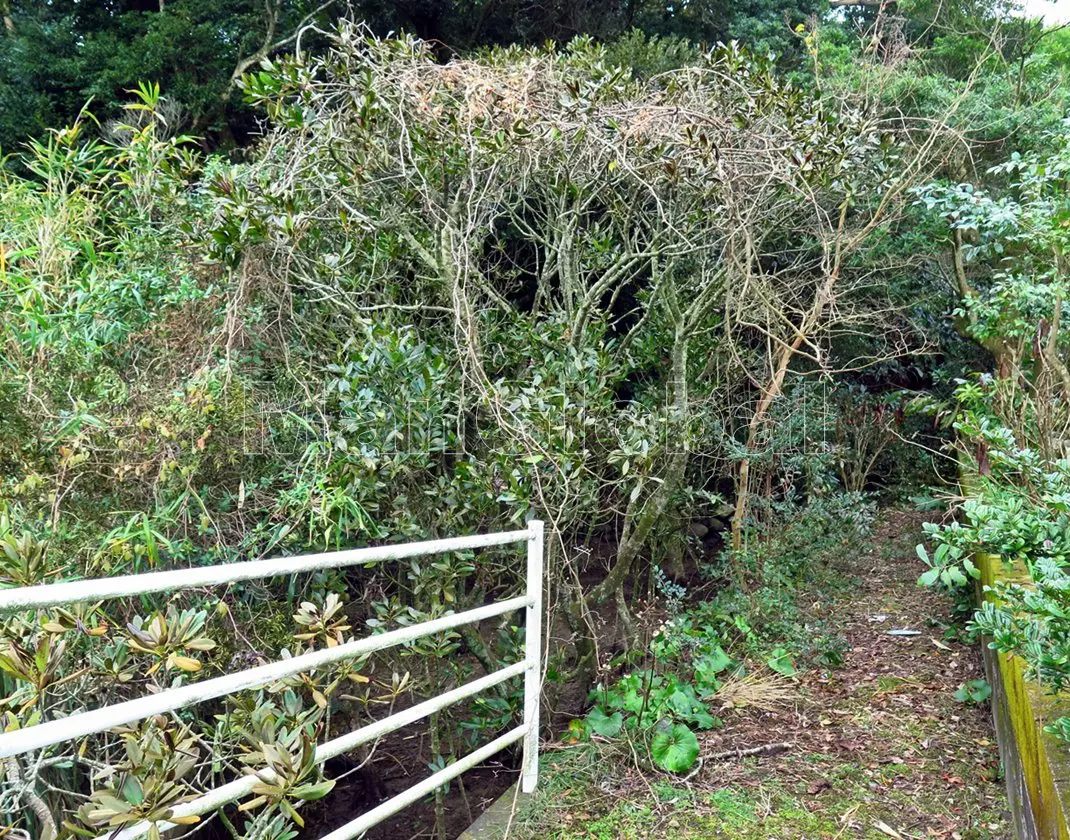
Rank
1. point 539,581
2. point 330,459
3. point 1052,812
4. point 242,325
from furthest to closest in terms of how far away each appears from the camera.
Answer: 1. point 242,325
2. point 330,459
3. point 539,581
4. point 1052,812

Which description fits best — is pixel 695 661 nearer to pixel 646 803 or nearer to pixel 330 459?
pixel 646 803

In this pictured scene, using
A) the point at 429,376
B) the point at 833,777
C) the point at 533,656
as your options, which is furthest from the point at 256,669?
the point at 833,777

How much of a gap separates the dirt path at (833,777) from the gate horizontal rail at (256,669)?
1.33ft

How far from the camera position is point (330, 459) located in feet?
10.9

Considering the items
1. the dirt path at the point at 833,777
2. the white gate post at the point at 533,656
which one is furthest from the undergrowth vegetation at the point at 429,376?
the white gate post at the point at 533,656

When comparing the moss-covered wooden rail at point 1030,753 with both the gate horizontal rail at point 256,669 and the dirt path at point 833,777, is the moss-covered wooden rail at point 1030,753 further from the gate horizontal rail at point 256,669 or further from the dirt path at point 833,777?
the gate horizontal rail at point 256,669

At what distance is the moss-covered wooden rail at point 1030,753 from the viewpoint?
205 centimetres

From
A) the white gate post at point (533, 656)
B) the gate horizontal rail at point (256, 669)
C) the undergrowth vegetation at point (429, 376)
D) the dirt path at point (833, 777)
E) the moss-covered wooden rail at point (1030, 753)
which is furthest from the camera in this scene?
the undergrowth vegetation at point (429, 376)

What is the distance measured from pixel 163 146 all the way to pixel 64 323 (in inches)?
47.6

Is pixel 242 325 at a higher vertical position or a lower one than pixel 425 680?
higher

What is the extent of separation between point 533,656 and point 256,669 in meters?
1.48

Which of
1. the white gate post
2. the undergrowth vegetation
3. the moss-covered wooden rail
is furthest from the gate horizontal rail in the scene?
the moss-covered wooden rail

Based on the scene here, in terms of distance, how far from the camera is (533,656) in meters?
3.06

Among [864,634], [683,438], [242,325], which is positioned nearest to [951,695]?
[864,634]
